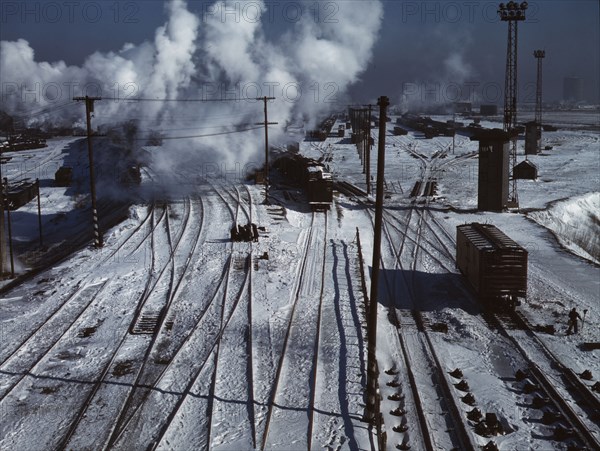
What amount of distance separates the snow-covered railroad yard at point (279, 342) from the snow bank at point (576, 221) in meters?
1.29

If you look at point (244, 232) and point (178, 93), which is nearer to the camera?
point (244, 232)

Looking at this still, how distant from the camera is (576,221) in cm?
3834

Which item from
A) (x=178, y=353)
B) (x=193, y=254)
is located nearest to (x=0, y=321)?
(x=178, y=353)

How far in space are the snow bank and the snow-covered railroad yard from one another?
129 cm

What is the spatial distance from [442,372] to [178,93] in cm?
3522

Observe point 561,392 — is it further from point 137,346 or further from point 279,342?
point 137,346

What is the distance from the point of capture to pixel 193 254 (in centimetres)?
2559

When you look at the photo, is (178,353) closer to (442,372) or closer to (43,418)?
(43,418)

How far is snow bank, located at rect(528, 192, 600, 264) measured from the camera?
35.0 m

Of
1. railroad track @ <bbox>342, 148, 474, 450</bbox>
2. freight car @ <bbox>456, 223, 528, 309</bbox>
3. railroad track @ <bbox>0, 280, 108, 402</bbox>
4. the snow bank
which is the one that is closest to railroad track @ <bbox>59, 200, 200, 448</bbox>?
railroad track @ <bbox>0, 280, 108, 402</bbox>

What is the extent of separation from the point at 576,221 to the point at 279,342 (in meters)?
27.9

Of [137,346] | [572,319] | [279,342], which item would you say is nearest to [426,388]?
[279,342]

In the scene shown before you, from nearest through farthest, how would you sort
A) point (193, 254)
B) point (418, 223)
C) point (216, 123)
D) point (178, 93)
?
point (193, 254), point (418, 223), point (216, 123), point (178, 93)

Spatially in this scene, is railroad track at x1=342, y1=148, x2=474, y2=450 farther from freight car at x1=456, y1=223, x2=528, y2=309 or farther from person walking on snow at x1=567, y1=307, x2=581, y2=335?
person walking on snow at x1=567, y1=307, x2=581, y2=335
